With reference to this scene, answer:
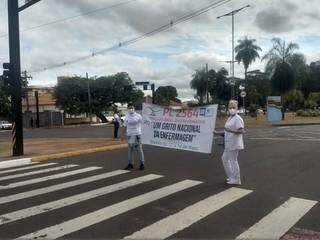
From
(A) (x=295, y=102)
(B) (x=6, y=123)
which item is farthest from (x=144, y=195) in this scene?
(A) (x=295, y=102)

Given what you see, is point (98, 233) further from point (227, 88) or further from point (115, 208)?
point (227, 88)

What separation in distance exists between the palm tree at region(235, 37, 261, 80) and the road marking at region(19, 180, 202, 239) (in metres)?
77.4

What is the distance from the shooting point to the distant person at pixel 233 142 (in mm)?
11219

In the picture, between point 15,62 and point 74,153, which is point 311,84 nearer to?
point 74,153

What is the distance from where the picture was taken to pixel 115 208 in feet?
29.6

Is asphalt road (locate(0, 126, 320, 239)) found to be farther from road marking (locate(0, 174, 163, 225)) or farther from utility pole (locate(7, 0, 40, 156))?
utility pole (locate(7, 0, 40, 156))

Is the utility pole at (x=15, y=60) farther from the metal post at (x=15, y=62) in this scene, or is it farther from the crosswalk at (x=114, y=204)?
the crosswalk at (x=114, y=204)

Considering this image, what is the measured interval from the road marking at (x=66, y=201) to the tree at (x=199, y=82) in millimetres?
96696

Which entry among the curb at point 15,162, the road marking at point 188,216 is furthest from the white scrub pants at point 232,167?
the curb at point 15,162

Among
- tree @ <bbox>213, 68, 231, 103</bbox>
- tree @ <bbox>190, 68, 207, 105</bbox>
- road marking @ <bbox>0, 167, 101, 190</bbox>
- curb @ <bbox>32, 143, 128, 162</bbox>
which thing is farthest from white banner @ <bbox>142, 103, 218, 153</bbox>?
tree @ <bbox>213, 68, 231, 103</bbox>

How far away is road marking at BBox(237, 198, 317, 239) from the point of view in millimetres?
7371

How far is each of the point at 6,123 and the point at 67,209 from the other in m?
72.2

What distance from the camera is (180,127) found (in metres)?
14.8

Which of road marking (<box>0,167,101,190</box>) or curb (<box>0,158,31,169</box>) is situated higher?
road marking (<box>0,167,101,190</box>)
